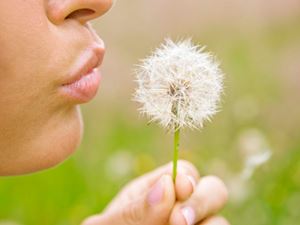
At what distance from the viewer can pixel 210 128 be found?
81.8 inches

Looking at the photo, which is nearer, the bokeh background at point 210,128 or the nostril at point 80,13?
the nostril at point 80,13

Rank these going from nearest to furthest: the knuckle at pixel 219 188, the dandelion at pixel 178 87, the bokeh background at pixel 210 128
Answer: the dandelion at pixel 178 87
the knuckle at pixel 219 188
the bokeh background at pixel 210 128

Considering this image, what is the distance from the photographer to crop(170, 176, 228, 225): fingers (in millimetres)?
920

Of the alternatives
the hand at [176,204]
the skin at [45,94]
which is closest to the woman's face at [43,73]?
the skin at [45,94]

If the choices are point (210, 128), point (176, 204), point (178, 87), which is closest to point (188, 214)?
point (176, 204)

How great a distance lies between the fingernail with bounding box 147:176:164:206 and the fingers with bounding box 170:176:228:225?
0.02m

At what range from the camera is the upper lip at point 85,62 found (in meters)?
0.91

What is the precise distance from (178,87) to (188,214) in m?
0.14

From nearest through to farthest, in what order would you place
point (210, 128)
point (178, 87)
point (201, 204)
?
1. point (178, 87)
2. point (201, 204)
3. point (210, 128)

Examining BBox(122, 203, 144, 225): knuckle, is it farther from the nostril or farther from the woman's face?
the nostril

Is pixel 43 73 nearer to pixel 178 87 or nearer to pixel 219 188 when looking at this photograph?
pixel 178 87

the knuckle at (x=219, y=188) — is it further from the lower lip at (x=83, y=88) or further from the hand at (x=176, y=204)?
the lower lip at (x=83, y=88)

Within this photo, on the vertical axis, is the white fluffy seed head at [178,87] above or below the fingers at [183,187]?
above

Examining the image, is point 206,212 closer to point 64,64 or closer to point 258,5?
point 64,64
